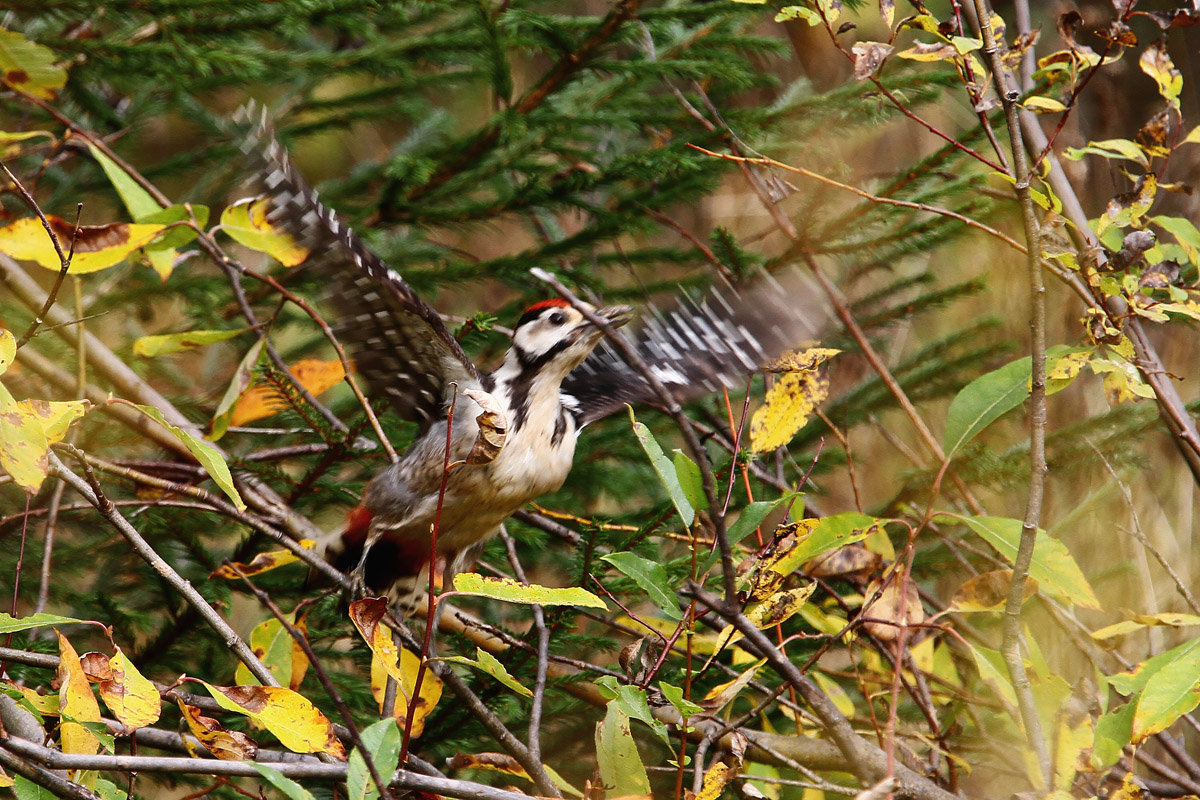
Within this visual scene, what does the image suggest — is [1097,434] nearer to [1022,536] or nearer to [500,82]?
[1022,536]

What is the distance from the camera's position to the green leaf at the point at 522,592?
4.71ft

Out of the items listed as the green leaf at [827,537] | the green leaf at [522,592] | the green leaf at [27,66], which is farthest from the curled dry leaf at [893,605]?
the green leaf at [27,66]

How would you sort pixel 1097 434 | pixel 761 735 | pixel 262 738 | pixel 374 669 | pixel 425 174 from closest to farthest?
pixel 374 669 < pixel 761 735 < pixel 262 738 < pixel 425 174 < pixel 1097 434

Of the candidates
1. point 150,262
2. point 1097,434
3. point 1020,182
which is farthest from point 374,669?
point 1097,434

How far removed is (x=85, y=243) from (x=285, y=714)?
1.02 metres

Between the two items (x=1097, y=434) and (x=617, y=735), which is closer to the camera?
(x=617, y=735)

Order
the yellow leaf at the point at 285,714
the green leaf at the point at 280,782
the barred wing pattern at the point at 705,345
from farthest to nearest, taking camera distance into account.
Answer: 1. the barred wing pattern at the point at 705,345
2. the yellow leaf at the point at 285,714
3. the green leaf at the point at 280,782

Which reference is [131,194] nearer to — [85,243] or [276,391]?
[85,243]

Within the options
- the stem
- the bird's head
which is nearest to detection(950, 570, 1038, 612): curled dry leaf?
the stem

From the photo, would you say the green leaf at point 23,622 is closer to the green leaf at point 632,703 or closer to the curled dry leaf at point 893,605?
the green leaf at point 632,703

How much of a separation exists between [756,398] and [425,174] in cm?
120

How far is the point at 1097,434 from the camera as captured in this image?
2.85 m

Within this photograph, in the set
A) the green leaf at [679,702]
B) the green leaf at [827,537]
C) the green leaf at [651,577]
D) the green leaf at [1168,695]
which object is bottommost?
the green leaf at [1168,695]

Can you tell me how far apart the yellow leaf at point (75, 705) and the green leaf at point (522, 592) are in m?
0.49
